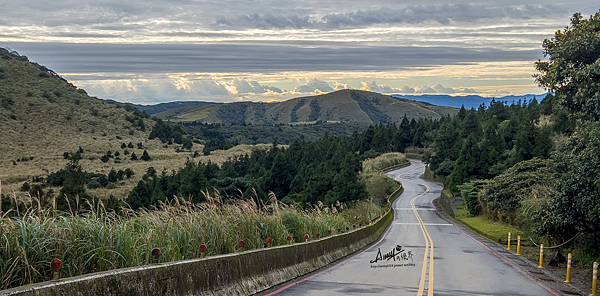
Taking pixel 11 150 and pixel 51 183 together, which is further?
pixel 11 150

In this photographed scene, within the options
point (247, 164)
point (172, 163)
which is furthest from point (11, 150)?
point (247, 164)

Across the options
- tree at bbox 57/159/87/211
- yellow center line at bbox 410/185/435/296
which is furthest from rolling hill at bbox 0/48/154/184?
yellow center line at bbox 410/185/435/296

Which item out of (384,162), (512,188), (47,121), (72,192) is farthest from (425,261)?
(384,162)

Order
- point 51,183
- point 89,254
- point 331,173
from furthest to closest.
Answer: point 331,173 < point 51,183 < point 89,254

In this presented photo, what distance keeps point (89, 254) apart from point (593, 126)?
45.0ft

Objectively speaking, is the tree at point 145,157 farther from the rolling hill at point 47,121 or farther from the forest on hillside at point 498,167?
the forest on hillside at point 498,167

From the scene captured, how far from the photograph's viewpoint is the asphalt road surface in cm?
1761

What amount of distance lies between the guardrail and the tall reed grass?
0.66 meters

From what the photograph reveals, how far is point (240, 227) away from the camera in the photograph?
57.3ft

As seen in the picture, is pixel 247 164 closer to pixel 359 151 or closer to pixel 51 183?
pixel 51 183

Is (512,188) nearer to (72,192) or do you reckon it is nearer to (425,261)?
(425,261)

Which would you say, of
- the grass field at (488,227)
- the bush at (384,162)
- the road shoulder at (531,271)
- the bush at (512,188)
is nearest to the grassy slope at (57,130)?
the bush at (384,162)

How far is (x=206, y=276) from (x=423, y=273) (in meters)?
11.2

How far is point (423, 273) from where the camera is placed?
73.8ft
